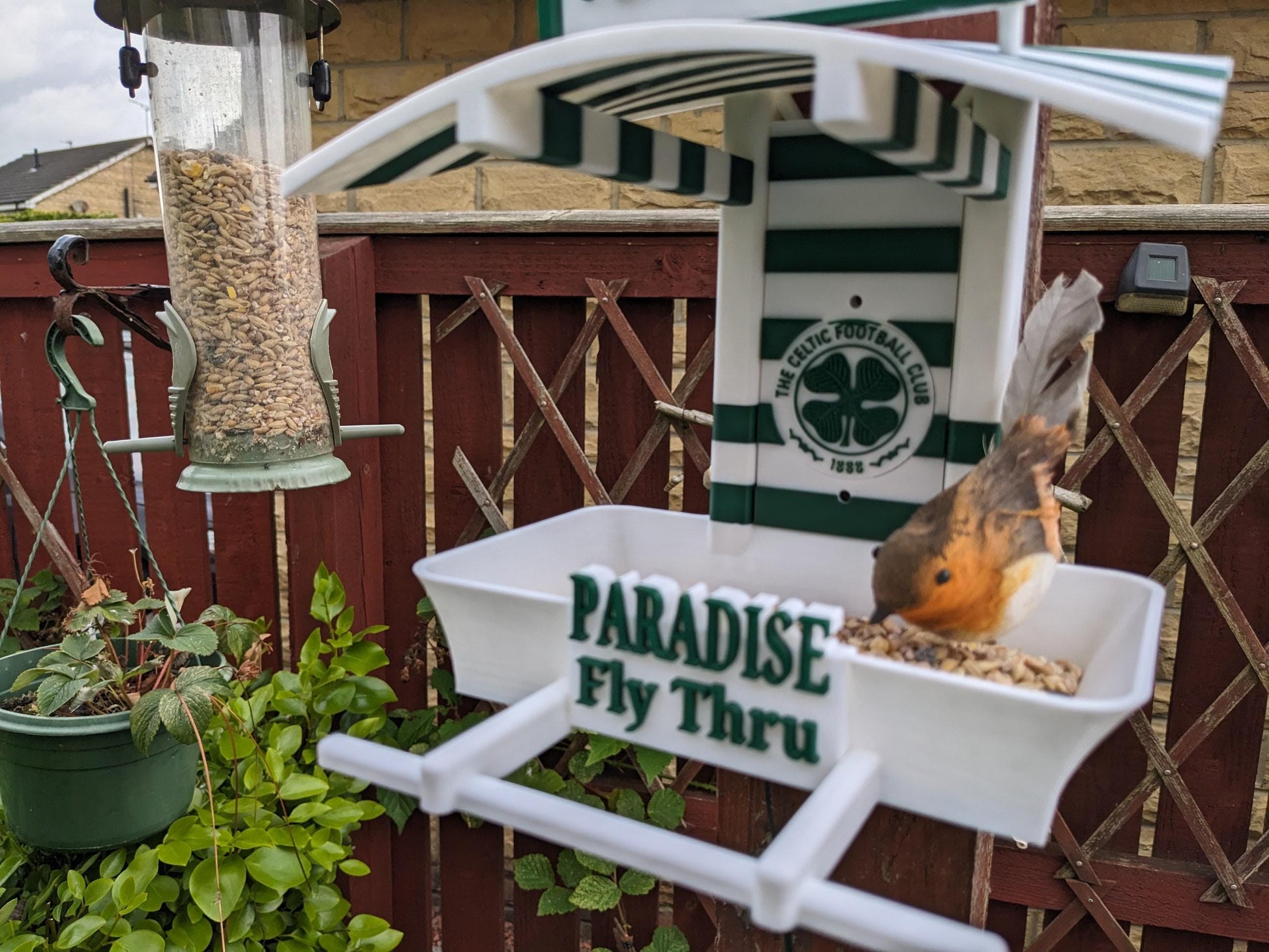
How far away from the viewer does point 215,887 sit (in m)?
1.55

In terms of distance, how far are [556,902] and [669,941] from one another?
24 cm

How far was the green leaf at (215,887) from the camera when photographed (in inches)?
60.1

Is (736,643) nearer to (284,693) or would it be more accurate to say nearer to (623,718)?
(623,718)

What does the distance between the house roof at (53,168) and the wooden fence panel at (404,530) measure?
13.2 m

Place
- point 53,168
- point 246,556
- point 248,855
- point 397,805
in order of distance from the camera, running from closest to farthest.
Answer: point 248,855 → point 397,805 → point 246,556 → point 53,168

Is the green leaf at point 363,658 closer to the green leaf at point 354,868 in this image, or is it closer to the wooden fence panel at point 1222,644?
the green leaf at point 354,868

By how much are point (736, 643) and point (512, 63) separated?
1.47 feet

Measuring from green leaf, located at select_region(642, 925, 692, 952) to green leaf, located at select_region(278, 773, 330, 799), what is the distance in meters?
0.71

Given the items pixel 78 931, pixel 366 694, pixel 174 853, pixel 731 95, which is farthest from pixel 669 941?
pixel 731 95

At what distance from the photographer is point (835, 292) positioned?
0.90 m

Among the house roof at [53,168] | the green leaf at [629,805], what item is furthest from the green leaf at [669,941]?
the house roof at [53,168]

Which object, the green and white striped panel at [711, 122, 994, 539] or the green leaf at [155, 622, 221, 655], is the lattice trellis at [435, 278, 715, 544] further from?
Result: the green and white striped panel at [711, 122, 994, 539]

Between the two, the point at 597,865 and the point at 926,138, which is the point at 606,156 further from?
the point at 597,865

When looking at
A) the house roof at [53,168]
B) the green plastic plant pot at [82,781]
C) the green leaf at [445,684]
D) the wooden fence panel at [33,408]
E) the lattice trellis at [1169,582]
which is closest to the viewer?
the green plastic plant pot at [82,781]
